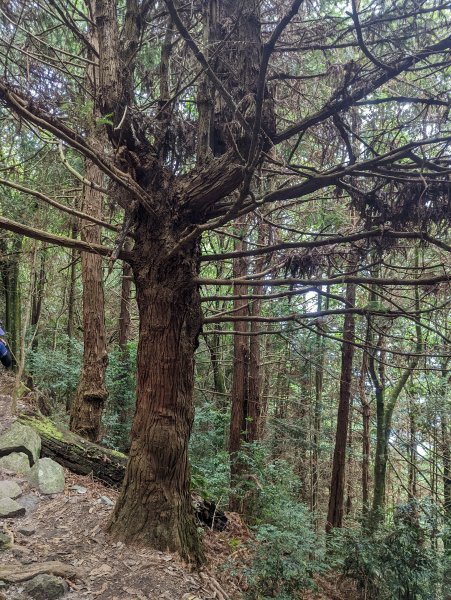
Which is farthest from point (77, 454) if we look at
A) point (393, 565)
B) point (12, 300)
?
point (12, 300)

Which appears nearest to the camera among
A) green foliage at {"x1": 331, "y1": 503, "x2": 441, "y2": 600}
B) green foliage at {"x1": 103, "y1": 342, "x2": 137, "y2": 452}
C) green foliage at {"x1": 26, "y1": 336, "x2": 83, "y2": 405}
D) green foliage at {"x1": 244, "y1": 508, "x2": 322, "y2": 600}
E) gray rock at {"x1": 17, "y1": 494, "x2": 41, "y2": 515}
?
green foliage at {"x1": 244, "y1": 508, "x2": 322, "y2": 600}

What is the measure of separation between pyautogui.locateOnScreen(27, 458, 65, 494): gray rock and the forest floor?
0.08m

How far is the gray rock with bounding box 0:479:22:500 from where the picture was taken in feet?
13.8

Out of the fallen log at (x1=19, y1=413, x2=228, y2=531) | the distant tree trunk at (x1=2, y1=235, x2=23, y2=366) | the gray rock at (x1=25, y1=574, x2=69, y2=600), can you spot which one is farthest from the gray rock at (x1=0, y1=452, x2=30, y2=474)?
A: the distant tree trunk at (x1=2, y1=235, x2=23, y2=366)

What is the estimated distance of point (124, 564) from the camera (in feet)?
10.6

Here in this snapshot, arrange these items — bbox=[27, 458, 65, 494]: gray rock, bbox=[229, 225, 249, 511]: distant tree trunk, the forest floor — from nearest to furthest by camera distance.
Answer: the forest floor, bbox=[27, 458, 65, 494]: gray rock, bbox=[229, 225, 249, 511]: distant tree trunk

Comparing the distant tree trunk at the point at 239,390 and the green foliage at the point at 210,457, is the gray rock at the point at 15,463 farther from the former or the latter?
the distant tree trunk at the point at 239,390

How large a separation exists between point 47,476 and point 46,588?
6.80 feet

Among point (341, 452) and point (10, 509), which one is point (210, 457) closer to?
point (341, 452)

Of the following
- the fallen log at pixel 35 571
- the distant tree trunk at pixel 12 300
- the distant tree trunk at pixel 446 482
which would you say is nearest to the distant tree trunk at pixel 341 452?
the distant tree trunk at pixel 446 482

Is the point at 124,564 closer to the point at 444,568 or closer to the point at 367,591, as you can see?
the point at 367,591

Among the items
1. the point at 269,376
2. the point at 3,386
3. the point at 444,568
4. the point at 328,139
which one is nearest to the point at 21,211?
the point at 3,386

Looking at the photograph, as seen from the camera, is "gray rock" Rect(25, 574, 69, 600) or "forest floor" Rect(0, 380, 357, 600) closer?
"gray rock" Rect(25, 574, 69, 600)

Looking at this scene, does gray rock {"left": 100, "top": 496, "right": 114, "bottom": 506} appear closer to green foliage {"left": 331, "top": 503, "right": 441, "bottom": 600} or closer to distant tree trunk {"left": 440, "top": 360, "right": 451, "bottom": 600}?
green foliage {"left": 331, "top": 503, "right": 441, "bottom": 600}
